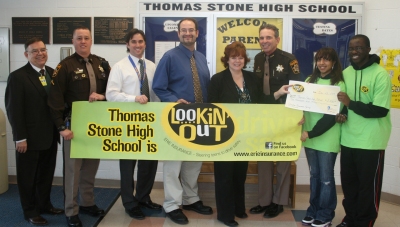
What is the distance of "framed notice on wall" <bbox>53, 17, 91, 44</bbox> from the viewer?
439cm

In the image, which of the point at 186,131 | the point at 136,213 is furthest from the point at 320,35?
the point at 136,213

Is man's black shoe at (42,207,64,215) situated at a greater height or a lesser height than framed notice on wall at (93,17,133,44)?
lesser

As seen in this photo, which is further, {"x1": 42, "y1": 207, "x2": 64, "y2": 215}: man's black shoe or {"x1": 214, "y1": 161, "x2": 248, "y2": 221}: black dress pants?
{"x1": 42, "y1": 207, "x2": 64, "y2": 215}: man's black shoe

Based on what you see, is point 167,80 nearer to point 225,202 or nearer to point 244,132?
point 244,132

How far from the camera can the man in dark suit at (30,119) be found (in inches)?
129

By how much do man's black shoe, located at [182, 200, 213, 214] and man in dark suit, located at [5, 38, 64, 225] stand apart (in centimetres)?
137

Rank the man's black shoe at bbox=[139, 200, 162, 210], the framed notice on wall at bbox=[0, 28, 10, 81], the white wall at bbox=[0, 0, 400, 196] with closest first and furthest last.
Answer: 1. the man's black shoe at bbox=[139, 200, 162, 210]
2. the white wall at bbox=[0, 0, 400, 196]
3. the framed notice on wall at bbox=[0, 28, 10, 81]

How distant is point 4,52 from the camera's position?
448 cm

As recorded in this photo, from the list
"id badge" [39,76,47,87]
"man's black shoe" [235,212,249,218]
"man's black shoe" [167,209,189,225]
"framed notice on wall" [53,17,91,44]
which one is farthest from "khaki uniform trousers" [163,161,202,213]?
"framed notice on wall" [53,17,91,44]

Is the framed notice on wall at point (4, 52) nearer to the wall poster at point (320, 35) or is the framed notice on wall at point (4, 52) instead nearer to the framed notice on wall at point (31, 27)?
the framed notice on wall at point (31, 27)

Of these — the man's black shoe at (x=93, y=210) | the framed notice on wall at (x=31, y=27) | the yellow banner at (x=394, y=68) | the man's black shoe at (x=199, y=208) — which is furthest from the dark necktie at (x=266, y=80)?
the framed notice on wall at (x=31, y=27)

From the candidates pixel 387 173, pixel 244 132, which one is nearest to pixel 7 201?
pixel 244 132

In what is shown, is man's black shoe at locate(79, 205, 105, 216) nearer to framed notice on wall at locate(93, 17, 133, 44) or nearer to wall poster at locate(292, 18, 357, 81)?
framed notice on wall at locate(93, 17, 133, 44)

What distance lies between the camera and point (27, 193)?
11.1 feet
